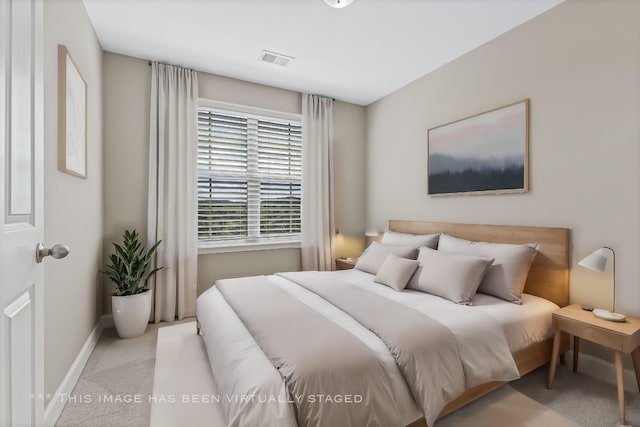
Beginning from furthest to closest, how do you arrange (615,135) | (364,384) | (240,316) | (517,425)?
(615,135) < (240,316) < (517,425) < (364,384)

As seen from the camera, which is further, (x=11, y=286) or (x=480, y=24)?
(x=480, y=24)

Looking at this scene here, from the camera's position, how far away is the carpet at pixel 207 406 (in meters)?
1.61

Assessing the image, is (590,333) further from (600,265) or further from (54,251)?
(54,251)

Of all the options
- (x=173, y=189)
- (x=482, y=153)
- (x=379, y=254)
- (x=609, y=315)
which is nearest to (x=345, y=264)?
(x=379, y=254)

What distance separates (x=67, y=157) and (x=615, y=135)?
3.67 metres

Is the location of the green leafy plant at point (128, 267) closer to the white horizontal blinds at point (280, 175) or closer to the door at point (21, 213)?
the white horizontal blinds at point (280, 175)

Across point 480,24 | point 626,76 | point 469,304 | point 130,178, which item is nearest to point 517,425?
point 469,304

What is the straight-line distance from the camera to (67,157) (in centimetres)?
193

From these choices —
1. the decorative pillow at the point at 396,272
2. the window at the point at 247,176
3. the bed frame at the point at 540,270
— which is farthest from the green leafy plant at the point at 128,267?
the bed frame at the point at 540,270

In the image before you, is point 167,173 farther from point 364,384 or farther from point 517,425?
point 517,425

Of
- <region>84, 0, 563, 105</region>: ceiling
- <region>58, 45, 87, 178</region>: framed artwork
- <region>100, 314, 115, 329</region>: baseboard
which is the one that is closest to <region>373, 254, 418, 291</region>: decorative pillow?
<region>84, 0, 563, 105</region>: ceiling

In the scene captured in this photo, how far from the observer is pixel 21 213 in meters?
0.88

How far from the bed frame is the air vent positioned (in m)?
2.55

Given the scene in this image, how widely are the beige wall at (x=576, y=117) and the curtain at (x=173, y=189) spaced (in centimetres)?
286
